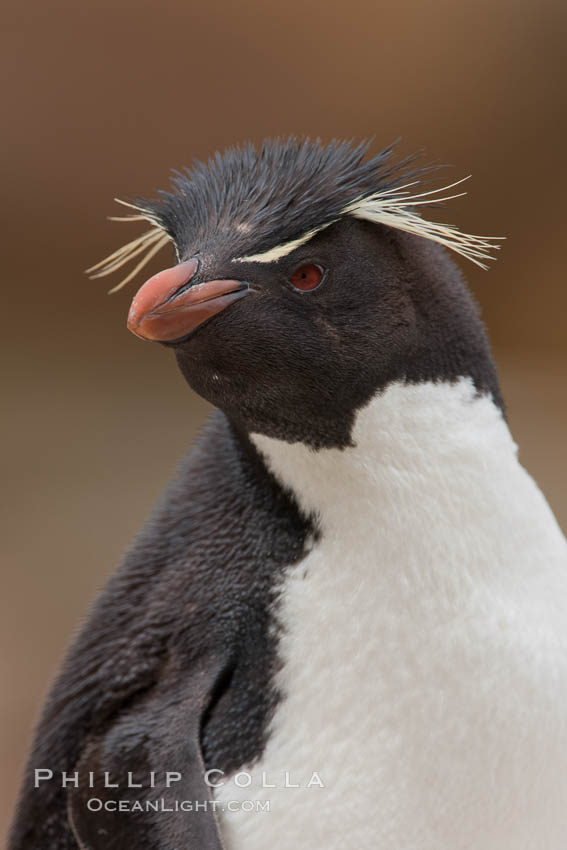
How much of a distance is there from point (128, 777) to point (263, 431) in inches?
13.8

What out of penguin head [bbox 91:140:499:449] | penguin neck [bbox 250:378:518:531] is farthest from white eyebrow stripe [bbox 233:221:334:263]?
penguin neck [bbox 250:378:518:531]

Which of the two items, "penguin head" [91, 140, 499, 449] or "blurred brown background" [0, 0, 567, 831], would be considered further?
"blurred brown background" [0, 0, 567, 831]

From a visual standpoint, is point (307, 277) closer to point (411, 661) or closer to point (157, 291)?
point (157, 291)

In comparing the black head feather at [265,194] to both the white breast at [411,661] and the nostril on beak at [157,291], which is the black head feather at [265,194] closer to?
the nostril on beak at [157,291]

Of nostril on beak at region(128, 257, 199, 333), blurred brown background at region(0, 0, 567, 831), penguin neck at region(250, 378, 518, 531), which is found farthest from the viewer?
blurred brown background at region(0, 0, 567, 831)

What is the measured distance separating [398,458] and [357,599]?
0.14 meters

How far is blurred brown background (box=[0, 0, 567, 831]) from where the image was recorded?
2.36 metres

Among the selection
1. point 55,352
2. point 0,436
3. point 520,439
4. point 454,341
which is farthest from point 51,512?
point 454,341

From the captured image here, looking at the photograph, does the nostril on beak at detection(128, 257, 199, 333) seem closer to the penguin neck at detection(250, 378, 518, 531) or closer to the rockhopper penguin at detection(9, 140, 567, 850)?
the rockhopper penguin at detection(9, 140, 567, 850)

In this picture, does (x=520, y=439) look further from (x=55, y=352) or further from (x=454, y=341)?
(x=454, y=341)

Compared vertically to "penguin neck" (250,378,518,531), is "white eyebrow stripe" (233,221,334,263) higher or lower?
higher

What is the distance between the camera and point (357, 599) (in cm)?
93

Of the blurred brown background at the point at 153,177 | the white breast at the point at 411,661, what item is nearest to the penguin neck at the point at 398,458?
the white breast at the point at 411,661

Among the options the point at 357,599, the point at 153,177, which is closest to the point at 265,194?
the point at 357,599
